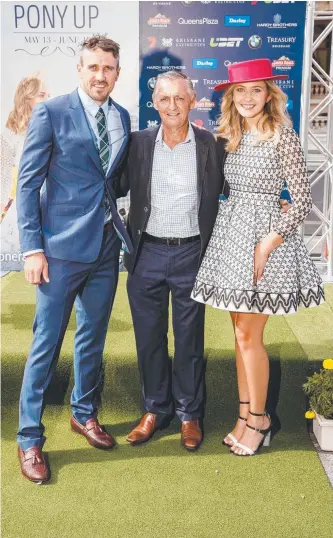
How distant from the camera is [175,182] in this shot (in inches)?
114

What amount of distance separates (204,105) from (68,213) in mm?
2945

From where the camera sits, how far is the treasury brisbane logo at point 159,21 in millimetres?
5273

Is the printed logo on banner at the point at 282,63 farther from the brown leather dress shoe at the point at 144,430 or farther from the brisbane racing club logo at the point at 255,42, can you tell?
the brown leather dress shoe at the point at 144,430

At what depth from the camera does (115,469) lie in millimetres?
2975

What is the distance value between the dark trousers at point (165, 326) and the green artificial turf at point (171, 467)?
0.72 ft

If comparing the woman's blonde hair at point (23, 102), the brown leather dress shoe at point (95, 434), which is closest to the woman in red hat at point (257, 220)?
the brown leather dress shoe at point (95, 434)

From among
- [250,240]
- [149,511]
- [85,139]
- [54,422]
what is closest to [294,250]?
[250,240]

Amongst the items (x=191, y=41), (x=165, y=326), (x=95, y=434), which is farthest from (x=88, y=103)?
(x=191, y=41)

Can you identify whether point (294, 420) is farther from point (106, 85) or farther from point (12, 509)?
point (106, 85)

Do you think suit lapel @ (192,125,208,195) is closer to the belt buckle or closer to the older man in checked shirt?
the older man in checked shirt

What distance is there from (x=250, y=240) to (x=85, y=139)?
2.60 feet

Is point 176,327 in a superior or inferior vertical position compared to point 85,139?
inferior

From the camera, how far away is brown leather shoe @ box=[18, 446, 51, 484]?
113 inches

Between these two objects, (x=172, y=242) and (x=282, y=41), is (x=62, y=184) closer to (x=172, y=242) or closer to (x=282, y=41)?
(x=172, y=242)
